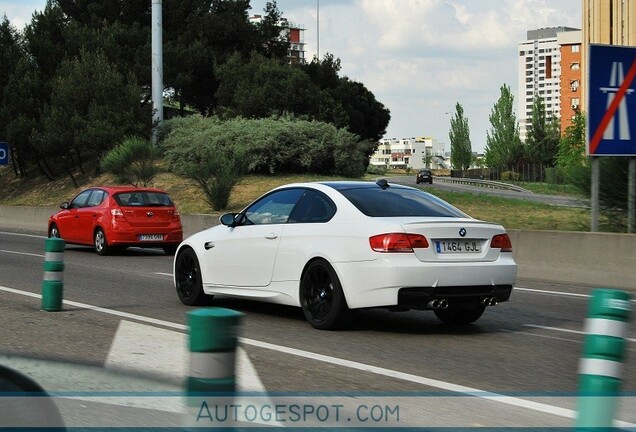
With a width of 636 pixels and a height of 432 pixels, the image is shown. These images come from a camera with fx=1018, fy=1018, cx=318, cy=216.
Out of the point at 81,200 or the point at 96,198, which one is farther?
the point at 81,200

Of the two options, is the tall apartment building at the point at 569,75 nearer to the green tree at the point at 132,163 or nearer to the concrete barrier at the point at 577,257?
the green tree at the point at 132,163

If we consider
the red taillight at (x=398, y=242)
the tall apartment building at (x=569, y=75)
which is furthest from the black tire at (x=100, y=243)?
the tall apartment building at (x=569, y=75)

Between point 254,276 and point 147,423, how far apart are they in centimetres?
819

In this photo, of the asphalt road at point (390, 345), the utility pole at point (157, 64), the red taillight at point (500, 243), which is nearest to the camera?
the asphalt road at point (390, 345)

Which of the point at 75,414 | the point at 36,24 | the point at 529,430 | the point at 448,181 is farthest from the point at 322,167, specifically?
the point at 448,181

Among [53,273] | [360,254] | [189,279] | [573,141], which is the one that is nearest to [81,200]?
[189,279]

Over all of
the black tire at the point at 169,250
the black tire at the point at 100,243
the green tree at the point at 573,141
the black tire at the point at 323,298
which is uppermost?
the green tree at the point at 573,141

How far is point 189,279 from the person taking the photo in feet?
40.2

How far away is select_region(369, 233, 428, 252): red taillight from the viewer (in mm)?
9531

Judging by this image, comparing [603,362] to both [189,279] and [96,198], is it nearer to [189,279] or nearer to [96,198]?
[189,279]

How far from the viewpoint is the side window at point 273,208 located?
433 inches

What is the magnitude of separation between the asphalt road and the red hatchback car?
7.03 meters

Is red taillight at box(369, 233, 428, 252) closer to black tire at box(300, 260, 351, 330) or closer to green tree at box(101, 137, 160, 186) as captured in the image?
black tire at box(300, 260, 351, 330)

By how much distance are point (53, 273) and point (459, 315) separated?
14.5 ft
